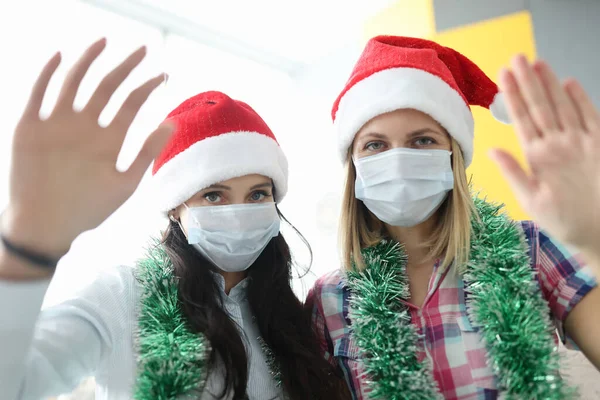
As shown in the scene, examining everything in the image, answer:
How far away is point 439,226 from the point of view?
3.69 ft

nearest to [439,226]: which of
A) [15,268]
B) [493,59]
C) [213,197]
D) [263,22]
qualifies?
[213,197]

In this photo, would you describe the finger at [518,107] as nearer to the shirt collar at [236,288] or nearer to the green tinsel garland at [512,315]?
the green tinsel garland at [512,315]

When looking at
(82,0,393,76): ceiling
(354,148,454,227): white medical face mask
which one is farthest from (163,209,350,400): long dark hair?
(82,0,393,76): ceiling

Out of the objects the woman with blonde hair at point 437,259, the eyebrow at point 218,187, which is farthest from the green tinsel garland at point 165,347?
the woman with blonde hair at point 437,259

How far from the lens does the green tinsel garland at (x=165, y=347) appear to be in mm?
849

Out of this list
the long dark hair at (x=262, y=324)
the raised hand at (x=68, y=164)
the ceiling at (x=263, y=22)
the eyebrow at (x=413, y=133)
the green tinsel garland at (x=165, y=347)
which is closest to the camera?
the raised hand at (x=68, y=164)

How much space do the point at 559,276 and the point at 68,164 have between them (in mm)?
883

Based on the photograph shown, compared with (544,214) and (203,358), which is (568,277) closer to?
(544,214)

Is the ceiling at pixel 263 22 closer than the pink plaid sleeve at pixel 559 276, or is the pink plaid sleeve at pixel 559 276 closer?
the pink plaid sleeve at pixel 559 276

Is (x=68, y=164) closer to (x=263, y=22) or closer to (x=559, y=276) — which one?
(x=559, y=276)

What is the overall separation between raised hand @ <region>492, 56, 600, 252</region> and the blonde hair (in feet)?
1.20

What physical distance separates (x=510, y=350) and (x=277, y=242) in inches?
23.2

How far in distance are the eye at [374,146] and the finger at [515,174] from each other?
1.35ft

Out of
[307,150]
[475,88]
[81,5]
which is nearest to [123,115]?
[475,88]
